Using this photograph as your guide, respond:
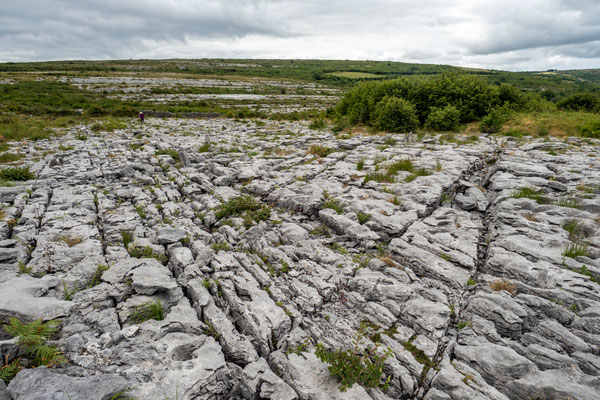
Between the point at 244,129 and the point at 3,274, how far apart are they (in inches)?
1105

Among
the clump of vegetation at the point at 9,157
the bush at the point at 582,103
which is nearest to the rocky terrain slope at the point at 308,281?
the clump of vegetation at the point at 9,157

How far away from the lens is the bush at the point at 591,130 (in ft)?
72.2

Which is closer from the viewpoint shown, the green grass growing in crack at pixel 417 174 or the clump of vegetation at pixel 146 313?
the clump of vegetation at pixel 146 313

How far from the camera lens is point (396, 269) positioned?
8492 millimetres

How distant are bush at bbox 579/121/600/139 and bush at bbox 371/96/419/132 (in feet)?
41.1

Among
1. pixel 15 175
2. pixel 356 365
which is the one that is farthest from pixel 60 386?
pixel 15 175

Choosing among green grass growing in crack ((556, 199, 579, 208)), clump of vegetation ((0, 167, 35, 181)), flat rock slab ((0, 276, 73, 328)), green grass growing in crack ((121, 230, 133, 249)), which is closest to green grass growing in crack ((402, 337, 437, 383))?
flat rock slab ((0, 276, 73, 328))

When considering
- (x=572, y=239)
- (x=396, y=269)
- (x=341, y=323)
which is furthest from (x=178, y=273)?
(x=572, y=239)

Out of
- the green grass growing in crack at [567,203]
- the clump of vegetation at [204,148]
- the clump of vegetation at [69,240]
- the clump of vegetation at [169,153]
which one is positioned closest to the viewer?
the clump of vegetation at [69,240]

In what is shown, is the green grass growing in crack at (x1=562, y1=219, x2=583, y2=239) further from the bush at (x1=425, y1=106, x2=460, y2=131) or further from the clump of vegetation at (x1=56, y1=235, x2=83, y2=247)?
the bush at (x1=425, y1=106, x2=460, y2=131)

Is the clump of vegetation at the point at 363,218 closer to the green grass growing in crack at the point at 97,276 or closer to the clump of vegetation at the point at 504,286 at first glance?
the clump of vegetation at the point at 504,286

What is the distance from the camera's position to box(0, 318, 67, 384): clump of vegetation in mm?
4984

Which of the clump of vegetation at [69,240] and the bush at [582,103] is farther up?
the bush at [582,103]

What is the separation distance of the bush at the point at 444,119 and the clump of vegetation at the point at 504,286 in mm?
23758
